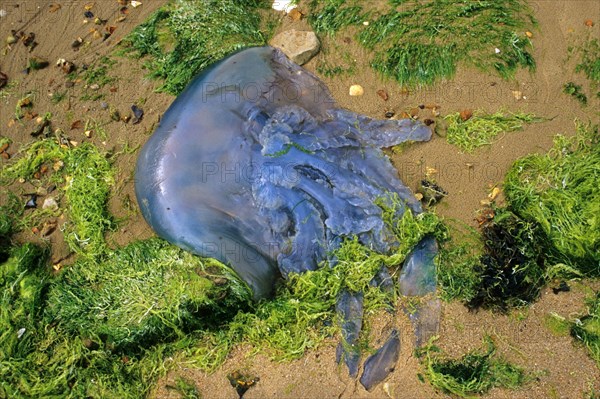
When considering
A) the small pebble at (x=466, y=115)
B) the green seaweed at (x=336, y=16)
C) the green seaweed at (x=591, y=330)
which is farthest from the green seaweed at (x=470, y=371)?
the green seaweed at (x=336, y=16)

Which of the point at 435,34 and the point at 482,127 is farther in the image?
the point at 435,34

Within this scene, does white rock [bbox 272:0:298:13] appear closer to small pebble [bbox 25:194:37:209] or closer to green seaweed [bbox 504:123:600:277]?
green seaweed [bbox 504:123:600:277]

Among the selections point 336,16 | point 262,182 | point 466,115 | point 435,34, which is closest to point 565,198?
point 466,115

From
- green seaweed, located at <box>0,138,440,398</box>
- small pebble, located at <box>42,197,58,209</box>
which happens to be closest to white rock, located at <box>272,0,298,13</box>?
green seaweed, located at <box>0,138,440,398</box>

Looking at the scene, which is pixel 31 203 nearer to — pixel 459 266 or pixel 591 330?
pixel 459 266

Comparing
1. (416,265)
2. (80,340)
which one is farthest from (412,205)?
(80,340)
